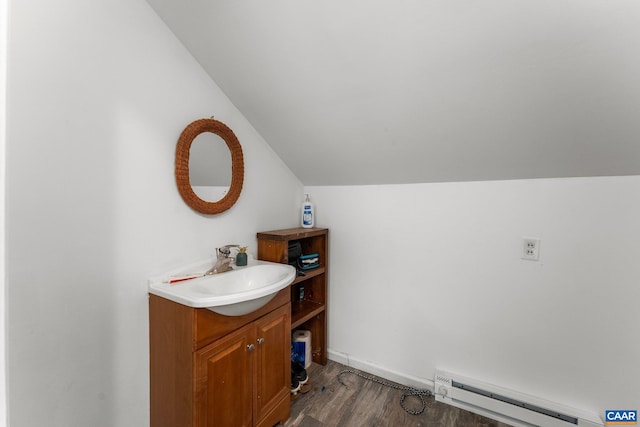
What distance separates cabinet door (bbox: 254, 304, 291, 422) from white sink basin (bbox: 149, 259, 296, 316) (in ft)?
0.61

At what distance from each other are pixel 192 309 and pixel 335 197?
4.27 ft

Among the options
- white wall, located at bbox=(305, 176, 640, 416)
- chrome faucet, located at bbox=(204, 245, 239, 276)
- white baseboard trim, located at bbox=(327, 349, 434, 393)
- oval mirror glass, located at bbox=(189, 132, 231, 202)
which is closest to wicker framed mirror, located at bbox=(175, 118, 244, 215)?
oval mirror glass, located at bbox=(189, 132, 231, 202)

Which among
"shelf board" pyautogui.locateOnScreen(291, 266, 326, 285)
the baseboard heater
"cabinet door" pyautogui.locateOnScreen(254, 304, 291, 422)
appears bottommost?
the baseboard heater

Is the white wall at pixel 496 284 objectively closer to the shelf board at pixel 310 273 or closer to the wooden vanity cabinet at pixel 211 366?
the shelf board at pixel 310 273

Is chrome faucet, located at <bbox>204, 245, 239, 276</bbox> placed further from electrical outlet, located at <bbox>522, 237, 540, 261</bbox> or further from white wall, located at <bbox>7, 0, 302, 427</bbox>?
electrical outlet, located at <bbox>522, 237, 540, 261</bbox>

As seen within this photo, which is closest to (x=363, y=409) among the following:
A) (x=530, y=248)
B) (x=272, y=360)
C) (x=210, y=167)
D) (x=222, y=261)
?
(x=272, y=360)

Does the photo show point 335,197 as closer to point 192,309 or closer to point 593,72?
point 192,309

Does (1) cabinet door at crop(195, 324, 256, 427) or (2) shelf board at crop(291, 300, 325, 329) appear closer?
(1) cabinet door at crop(195, 324, 256, 427)

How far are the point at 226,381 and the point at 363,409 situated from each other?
2.94 ft

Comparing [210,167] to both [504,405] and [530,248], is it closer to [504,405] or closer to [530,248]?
[530,248]

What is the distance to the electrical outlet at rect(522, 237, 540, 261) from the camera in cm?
140

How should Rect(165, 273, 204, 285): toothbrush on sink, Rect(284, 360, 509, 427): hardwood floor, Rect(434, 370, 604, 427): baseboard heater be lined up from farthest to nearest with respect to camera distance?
Rect(284, 360, 509, 427): hardwood floor, Rect(434, 370, 604, 427): baseboard heater, Rect(165, 273, 204, 285): toothbrush on sink

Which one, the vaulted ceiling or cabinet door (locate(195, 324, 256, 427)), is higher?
the vaulted ceiling

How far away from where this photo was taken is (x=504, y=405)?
1.43 m
